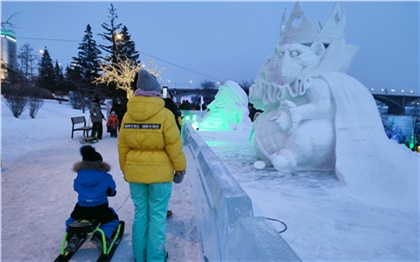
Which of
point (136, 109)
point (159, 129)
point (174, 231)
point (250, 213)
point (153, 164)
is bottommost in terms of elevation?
point (174, 231)

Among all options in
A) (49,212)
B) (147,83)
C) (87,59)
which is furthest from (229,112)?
(87,59)

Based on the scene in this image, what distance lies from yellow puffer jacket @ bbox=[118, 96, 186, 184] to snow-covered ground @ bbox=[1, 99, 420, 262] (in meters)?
0.88

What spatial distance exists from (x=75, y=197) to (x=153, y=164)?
2.43 meters

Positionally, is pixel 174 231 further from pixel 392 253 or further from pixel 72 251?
pixel 392 253

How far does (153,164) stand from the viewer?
2414mm

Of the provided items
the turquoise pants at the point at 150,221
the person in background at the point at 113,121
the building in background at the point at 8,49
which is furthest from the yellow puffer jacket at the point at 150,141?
the building in background at the point at 8,49

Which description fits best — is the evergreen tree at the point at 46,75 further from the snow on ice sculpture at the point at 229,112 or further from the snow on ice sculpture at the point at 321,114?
the snow on ice sculpture at the point at 321,114

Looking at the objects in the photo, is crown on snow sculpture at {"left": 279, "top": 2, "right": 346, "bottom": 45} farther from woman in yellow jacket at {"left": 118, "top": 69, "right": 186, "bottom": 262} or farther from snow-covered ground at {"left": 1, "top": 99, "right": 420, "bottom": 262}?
woman in yellow jacket at {"left": 118, "top": 69, "right": 186, "bottom": 262}

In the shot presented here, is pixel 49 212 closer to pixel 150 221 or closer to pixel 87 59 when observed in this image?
pixel 150 221

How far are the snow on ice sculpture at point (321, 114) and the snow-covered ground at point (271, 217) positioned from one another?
38 cm

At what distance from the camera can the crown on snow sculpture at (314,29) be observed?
506 centimetres

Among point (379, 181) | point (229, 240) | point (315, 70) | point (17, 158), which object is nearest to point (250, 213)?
point (229, 240)

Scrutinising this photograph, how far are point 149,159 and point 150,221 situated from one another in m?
0.60

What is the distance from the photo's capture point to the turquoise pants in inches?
98.4
